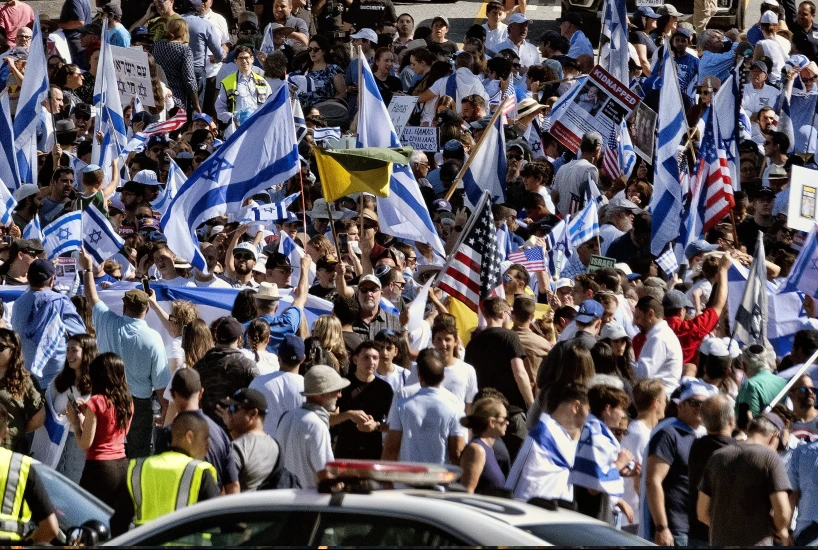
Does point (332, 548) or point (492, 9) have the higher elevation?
point (332, 548)

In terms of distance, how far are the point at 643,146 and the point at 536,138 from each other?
7.08 ft

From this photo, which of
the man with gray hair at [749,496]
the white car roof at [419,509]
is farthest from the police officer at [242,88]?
the white car roof at [419,509]

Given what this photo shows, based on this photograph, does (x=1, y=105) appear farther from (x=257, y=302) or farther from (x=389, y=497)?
(x=389, y=497)

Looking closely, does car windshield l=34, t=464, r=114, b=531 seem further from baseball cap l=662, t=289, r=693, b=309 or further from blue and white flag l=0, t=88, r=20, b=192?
blue and white flag l=0, t=88, r=20, b=192

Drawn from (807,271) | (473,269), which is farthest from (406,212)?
(807,271)

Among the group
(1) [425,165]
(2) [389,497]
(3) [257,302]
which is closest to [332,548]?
(2) [389,497]

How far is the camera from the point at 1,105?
53.1ft

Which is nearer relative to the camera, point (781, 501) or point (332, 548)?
point (332, 548)

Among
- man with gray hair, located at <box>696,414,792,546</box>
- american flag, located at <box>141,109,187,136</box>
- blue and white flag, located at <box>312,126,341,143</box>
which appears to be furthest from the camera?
american flag, located at <box>141,109,187,136</box>

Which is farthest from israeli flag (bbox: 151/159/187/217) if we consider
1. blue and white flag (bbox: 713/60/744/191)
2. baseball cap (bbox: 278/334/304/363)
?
blue and white flag (bbox: 713/60/744/191)

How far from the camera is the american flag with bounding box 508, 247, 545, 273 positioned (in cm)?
1346

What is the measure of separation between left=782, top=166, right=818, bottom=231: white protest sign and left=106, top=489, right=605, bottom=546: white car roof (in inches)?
275

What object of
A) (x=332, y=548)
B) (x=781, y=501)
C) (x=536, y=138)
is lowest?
(x=536, y=138)

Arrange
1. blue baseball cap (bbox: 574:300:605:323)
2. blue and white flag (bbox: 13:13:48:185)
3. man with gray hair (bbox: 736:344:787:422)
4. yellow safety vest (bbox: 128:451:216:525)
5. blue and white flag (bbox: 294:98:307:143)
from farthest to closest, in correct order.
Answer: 1. blue and white flag (bbox: 294:98:307:143)
2. blue and white flag (bbox: 13:13:48:185)
3. blue baseball cap (bbox: 574:300:605:323)
4. man with gray hair (bbox: 736:344:787:422)
5. yellow safety vest (bbox: 128:451:216:525)
